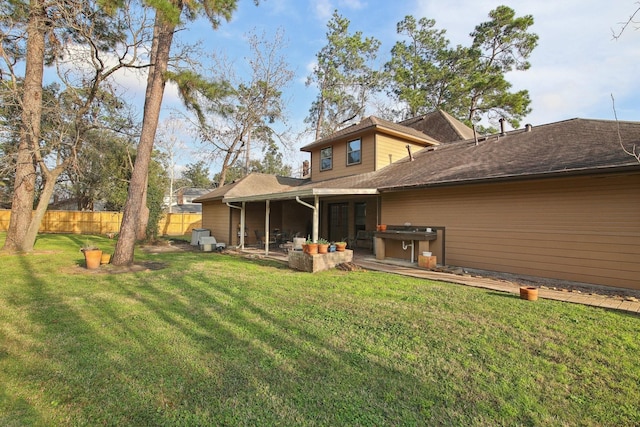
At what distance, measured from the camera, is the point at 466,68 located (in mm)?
21875

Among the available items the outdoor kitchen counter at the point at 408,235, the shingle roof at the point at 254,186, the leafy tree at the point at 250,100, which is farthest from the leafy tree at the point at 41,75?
the outdoor kitchen counter at the point at 408,235

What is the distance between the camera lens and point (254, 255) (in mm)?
10859

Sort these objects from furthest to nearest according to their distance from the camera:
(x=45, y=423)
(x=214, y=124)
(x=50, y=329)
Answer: (x=214, y=124) → (x=50, y=329) → (x=45, y=423)

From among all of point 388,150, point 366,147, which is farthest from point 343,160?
point 388,150

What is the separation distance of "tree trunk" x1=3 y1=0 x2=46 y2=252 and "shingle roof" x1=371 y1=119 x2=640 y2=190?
11.3 meters

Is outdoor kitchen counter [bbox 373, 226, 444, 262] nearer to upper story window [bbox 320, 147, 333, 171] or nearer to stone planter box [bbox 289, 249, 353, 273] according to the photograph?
stone planter box [bbox 289, 249, 353, 273]

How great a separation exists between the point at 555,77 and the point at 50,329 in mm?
14599

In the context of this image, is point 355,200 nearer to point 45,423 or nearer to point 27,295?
point 27,295

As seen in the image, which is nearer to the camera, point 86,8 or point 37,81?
point 86,8

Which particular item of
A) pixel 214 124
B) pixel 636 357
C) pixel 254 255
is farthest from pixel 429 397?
pixel 214 124

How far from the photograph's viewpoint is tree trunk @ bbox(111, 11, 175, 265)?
26.3 ft

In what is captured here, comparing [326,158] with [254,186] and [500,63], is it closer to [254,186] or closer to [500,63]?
[254,186]

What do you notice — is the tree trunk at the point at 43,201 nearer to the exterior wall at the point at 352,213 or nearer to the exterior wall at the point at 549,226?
the exterior wall at the point at 352,213

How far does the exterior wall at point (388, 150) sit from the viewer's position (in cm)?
1184
